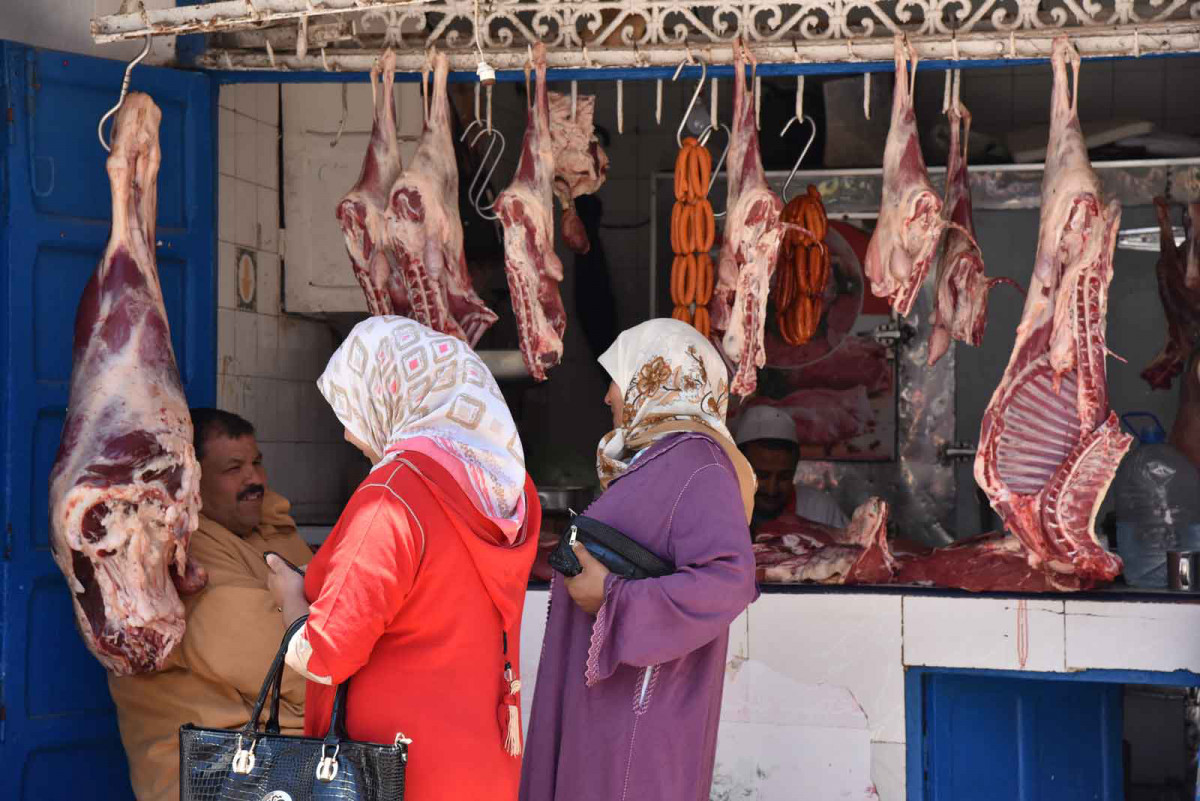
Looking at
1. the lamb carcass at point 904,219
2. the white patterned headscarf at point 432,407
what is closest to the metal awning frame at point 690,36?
the lamb carcass at point 904,219

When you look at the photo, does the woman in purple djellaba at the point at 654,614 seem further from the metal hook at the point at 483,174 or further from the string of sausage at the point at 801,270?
the string of sausage at the point at 801,270

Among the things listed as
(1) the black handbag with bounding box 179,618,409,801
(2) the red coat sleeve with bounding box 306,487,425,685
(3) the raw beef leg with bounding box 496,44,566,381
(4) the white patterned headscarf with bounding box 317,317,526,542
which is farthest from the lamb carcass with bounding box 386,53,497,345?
(1) the black handbag with bounding box 179,618,409,801

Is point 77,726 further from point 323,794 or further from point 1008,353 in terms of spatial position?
point 1008,353

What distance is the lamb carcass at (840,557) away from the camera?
4.38 m

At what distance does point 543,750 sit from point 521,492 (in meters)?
0.84

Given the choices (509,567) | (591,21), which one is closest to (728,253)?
(591,21)

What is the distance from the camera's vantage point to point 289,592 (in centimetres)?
263

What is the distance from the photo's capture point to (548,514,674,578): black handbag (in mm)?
3096

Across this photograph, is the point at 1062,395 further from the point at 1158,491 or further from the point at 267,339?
the point at 267,339

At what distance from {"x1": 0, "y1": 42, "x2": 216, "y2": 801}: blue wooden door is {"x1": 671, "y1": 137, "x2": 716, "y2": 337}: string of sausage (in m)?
1.75

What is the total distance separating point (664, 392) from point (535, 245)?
4.11ft

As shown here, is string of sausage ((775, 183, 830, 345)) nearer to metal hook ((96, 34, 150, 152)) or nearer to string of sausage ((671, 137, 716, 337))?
string of sausage ((671, 137, 716, 337))

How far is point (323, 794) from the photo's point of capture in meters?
2.36

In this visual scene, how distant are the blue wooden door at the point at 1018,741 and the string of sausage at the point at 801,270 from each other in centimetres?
148
